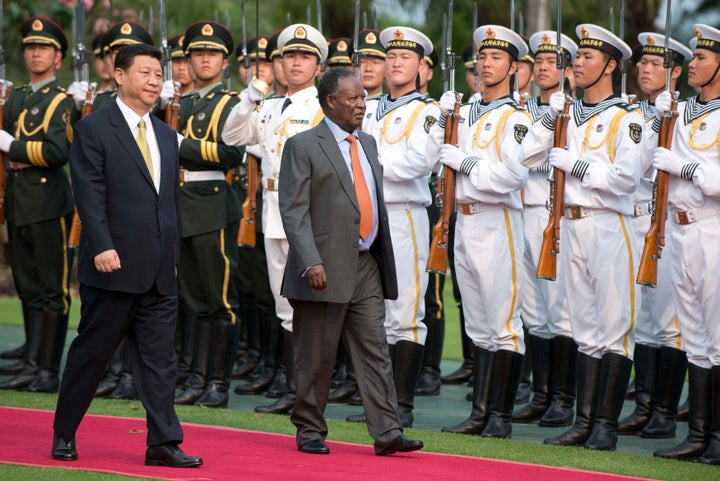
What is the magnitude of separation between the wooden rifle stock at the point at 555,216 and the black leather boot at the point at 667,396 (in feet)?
3.63

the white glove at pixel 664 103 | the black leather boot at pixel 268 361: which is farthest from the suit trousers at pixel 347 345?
the black leather boot at pixel 268 361

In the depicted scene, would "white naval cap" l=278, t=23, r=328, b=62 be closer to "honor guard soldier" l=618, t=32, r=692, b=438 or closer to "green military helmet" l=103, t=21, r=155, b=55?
"green military helmet" l=103, t=21, r=155, b=55

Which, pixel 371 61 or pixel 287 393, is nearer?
pixel 287 393

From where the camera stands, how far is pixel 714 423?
25.1 feet

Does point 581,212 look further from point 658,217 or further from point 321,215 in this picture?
point 321,215

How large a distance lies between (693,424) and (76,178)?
3.55 m

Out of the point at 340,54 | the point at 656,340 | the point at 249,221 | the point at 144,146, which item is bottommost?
the point at 656,340

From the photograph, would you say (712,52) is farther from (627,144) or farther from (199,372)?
(199,372)

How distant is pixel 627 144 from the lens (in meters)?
7.95

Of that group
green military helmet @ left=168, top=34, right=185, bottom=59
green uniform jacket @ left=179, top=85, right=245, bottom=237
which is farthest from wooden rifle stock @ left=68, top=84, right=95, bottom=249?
green military helmet @ left=168, top=34, right=185, bottom=59

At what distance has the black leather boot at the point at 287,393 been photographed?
891cm

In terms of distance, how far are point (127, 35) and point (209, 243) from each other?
1.87 m

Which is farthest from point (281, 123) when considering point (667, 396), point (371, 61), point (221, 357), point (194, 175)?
point (667, 396)

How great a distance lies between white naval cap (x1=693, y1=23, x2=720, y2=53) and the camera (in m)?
7.79
